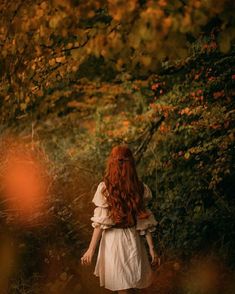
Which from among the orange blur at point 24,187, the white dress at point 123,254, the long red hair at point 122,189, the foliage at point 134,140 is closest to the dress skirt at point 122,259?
the white dress at point 123,254

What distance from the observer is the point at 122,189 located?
641 cm

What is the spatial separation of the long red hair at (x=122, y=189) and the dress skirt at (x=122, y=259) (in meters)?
0.17

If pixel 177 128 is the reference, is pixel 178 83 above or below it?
above

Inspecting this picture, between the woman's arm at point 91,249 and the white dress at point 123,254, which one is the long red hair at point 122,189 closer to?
the white dress at point 123,254

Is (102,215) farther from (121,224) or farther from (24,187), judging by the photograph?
(24,187)

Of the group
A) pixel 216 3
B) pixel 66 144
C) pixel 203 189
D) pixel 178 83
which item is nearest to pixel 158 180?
pixel 203 189

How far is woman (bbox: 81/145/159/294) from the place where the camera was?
6422 millimetres

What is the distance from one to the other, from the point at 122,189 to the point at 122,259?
28.4 inches

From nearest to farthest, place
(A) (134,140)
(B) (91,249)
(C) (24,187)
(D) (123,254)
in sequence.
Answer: (B) (91,249)
(D) (123,254)
(C) (24,187)
(A) (134,140)

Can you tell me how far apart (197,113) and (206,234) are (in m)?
1.79

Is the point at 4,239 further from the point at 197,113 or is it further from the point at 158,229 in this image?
the point at 197,113

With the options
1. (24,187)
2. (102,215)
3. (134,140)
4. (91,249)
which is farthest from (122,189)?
(134,140)

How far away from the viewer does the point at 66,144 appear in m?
13.4

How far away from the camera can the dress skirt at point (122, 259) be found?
6.54 metres
